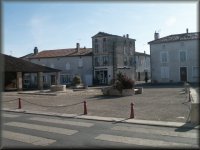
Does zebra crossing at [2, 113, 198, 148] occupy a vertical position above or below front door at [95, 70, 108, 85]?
below

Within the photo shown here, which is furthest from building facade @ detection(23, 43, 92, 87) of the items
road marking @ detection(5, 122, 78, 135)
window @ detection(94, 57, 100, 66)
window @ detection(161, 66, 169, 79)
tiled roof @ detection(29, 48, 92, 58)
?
road marking @ detection(5, 122, 78, 135)

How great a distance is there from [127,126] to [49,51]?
50369 mm

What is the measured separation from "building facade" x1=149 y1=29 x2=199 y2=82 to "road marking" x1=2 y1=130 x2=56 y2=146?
3643 centimetres

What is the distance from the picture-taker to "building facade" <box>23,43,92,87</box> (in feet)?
168

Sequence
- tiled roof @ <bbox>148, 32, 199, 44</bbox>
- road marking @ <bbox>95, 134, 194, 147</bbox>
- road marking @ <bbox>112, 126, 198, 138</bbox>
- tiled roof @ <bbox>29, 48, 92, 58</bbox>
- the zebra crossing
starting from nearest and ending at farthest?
road marking @ <bbox>95, 134, 194, 147</bbox>
the zebra crossing
road marking @ <bbox>112, 126, 198, 138</bbox>
tiled roof @ <bbox>148, 32, 199, 44</bbox>
tiled roof @ <bbox>29, 48, 92, 58</bbox>

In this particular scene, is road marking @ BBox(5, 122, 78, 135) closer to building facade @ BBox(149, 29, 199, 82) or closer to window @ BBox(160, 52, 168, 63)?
building facade @ BBox(149, 29, 199, 82)

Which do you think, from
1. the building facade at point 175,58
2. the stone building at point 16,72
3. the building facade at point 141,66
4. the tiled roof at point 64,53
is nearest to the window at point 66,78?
the tiled roof at point 64,53

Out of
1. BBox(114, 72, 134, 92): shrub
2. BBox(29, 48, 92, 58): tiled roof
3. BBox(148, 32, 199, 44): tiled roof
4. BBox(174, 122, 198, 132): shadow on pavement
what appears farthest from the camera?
BBox(29, 48, 92, 58): tiled roof

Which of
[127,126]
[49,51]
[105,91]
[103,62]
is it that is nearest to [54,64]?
[49,51]

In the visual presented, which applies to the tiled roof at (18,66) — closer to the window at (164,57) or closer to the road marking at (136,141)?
the window at (164,57)

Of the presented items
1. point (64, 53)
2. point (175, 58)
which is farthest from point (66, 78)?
point (175, 58)

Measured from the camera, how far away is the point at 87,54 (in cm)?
5125

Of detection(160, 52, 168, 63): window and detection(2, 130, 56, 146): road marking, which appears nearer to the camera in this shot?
detection(2, 130, 56, 146): road marking

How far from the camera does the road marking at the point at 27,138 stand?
813 centimetres
